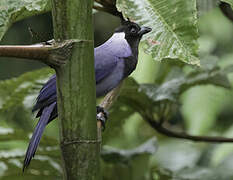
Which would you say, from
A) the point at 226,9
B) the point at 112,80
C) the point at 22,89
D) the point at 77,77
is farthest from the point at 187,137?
the point at 77,77

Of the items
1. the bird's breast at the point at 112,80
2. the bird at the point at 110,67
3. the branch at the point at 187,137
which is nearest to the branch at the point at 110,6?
the bird at the point at 110,67

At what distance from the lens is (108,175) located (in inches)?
69.1

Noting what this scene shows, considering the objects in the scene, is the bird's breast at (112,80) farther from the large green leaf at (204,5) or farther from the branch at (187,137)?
the large green leaf at (204,5)

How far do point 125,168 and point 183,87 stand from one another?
0.34 m

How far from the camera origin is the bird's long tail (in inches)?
49.2

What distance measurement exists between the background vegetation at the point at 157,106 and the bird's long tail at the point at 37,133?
17cm

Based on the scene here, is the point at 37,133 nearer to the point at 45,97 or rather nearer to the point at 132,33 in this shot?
the point at 45,97

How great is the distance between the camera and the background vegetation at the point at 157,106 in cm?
96

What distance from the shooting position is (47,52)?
2.72 feet

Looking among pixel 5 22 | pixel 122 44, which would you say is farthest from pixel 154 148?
pixel 5 22

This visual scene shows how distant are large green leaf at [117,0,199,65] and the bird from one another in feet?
1.80

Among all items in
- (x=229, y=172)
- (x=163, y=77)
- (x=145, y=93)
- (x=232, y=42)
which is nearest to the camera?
(x=145, y=93)

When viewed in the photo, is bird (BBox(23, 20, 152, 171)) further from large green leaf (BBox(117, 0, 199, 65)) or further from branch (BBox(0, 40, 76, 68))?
branch (BBox(0, 40, 76, 68))

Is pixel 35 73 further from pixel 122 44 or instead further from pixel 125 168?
pixel 125 168
